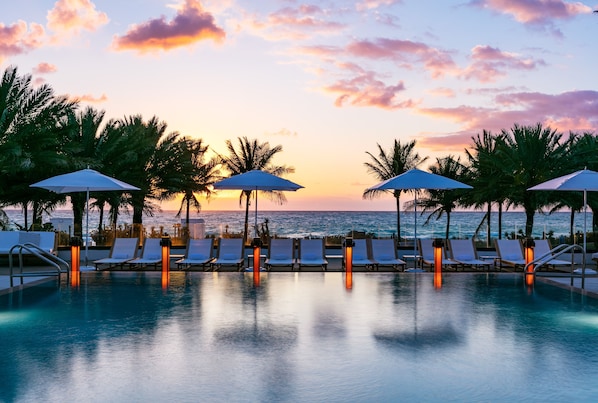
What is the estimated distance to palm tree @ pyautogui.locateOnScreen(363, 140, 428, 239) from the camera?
32.4 m

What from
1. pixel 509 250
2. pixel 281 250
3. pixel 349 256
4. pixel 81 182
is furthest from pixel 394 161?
pixel 81 182

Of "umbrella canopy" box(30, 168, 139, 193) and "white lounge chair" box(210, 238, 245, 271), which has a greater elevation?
"umbrella canopy" box(30, 168, 139, 193)

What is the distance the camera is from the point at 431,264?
1591cm

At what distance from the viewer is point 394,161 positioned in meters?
32.6

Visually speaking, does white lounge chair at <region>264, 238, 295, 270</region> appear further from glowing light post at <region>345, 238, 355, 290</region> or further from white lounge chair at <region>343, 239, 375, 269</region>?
glowing light post at <region>345, 238, 355, 290</region>

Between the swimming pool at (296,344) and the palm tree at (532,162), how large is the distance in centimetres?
1087

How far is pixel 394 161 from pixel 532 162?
36.0 ft

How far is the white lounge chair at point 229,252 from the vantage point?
52.7 feet

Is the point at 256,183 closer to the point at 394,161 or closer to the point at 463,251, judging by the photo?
the point at 463,251

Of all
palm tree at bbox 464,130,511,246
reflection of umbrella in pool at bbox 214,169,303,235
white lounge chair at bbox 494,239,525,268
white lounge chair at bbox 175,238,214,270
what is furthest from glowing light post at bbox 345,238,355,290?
palm tree at bbox 464,130,511,246

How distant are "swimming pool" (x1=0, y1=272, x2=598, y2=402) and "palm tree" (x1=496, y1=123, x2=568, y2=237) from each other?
35.7 ft

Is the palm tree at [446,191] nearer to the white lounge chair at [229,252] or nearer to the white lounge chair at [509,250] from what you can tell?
the white lounge chair at [509,250]

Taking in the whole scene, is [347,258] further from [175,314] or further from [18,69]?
[18,69]

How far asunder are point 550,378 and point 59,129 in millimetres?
18585
